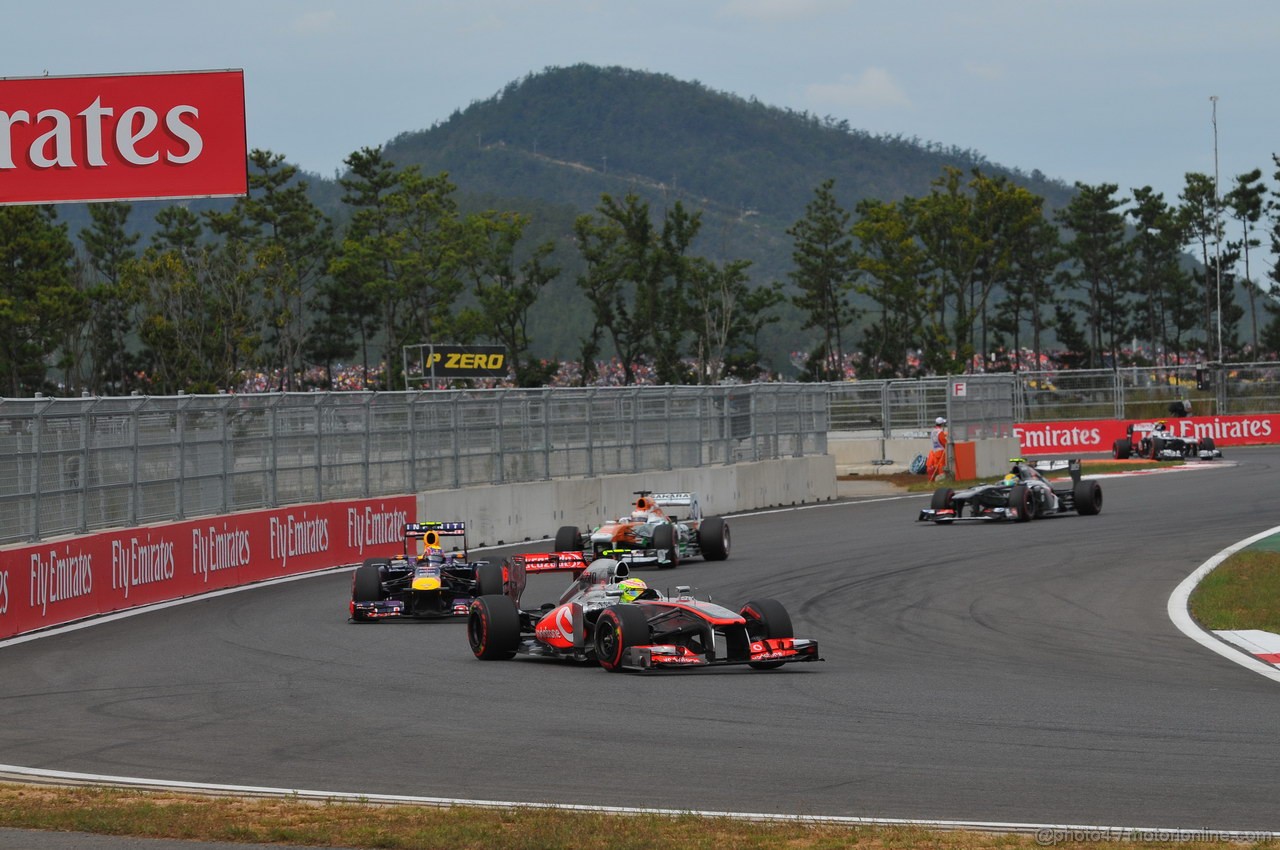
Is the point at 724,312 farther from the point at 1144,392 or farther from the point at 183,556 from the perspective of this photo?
the point at 183,556

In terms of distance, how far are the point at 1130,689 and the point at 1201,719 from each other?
62.2 inches

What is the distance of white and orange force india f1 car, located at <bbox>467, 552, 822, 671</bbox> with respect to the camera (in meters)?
13.6

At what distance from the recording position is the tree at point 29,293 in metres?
61.2

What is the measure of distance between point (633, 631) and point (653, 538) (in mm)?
9075

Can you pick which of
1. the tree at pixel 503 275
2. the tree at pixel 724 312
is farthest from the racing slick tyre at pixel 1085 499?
the tree at pixel 724 312

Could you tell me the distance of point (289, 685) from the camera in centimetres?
1341

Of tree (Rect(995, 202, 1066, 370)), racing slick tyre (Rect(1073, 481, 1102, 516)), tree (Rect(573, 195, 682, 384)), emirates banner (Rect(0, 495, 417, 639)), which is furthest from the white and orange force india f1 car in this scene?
tree (Rect(995, 202, 1066, 370))

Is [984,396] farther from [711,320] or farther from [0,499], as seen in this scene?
[711,320]

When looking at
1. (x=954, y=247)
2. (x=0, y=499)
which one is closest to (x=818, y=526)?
(x=0, y=499)

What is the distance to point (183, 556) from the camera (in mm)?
21531

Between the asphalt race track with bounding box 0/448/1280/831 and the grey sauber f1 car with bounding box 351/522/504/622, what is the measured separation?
1.22 ft

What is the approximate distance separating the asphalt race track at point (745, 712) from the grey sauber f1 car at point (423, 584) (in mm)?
372

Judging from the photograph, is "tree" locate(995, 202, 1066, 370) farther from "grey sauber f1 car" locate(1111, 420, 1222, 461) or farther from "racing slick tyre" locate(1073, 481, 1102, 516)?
"racing slick tyre" locate(1073, 481, 1102, 516)

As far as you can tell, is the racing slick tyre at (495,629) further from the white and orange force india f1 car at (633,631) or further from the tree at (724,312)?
the tree at (724,312)
